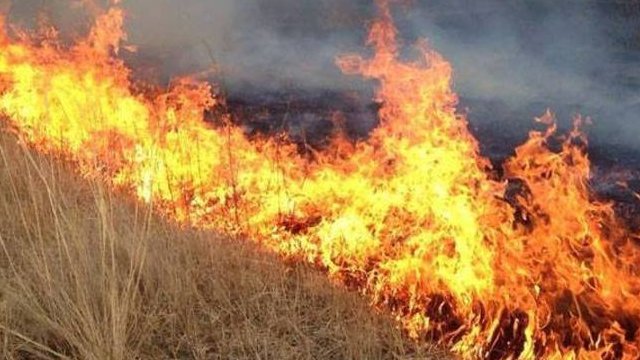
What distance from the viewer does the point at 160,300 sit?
3.32m

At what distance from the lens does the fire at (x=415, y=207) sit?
3.64 meters

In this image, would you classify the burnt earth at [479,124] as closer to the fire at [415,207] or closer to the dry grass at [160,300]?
the fire at [415,207]

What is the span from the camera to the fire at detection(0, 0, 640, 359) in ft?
12.0

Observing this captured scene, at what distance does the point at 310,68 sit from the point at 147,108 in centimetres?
194

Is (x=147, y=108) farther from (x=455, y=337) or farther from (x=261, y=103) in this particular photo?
(x=455, y=337)

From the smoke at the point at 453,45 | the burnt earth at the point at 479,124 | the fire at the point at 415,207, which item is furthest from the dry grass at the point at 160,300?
the smoke at the point at 453,45

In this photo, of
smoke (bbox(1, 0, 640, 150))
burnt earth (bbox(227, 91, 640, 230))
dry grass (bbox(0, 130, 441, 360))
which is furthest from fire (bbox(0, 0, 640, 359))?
smoke (bbox(1, 0, 640, 150))

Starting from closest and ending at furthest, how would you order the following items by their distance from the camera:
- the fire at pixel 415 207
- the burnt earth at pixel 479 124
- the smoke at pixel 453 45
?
the fire at pixel 415 207 → the burnt earth at pixel 479 124 → the smoke at pixel 453 45

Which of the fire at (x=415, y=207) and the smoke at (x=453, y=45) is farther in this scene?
the smoke at (x=453, y=45)

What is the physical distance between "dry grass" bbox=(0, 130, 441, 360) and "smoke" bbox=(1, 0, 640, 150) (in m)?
2.84

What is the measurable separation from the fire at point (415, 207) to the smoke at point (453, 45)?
1.80ft

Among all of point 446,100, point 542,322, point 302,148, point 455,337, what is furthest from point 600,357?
point 302,148

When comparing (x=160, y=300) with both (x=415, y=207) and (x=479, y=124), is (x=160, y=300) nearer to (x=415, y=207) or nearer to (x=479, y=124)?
(x=415, y=207)

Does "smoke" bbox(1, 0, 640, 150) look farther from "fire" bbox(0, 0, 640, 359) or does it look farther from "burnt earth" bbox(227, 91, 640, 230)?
"fire" bbox(0, 0, 640, 359)
